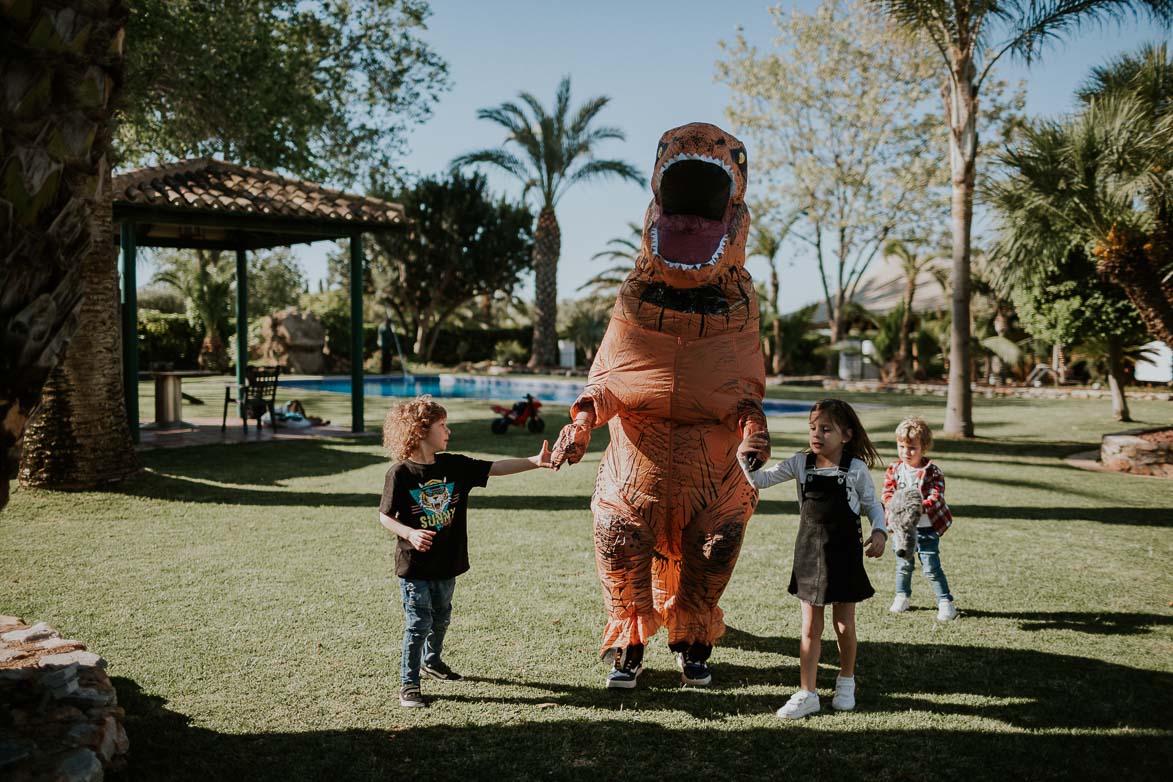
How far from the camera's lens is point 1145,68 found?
10.2 metres

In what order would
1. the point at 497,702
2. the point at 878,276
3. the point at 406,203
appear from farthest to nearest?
the point at 878,276, the point at 406,203, the point at 497,702

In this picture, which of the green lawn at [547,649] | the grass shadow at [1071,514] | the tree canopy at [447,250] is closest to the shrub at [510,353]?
the tree canopy at [447,250]

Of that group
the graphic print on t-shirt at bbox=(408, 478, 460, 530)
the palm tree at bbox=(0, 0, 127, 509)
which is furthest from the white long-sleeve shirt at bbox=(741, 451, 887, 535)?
the palm tree at bbox=(0, 0, 127, 509)

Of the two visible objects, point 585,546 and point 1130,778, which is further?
point 585,546

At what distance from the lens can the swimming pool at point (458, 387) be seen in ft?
71.1

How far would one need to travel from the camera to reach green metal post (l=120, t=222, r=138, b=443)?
31.8 feet

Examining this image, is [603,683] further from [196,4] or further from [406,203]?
[406,203]

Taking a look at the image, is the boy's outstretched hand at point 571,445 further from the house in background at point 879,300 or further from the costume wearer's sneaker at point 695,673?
the house in background at point 879,300

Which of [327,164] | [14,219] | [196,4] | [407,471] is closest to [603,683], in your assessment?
[407,471]

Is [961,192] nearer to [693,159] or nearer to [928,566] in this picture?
[928,566]

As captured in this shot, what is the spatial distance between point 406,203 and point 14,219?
28.7 metres

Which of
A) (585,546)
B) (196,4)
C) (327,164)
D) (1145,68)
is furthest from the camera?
(327,164)

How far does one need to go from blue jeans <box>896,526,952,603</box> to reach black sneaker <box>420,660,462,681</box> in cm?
256

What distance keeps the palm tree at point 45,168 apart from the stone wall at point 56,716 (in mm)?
830
